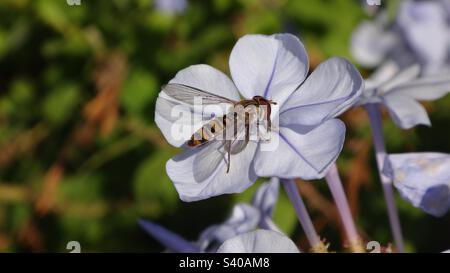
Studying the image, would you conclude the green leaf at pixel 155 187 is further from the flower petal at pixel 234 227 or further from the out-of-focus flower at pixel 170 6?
the flower petal at pixel 234 227

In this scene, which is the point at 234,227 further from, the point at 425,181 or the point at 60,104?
the point at 60,104

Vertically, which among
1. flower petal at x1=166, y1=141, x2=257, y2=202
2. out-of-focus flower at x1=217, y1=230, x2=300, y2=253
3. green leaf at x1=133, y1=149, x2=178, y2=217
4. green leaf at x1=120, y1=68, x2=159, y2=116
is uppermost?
flower petal at x1=166, y1=141, x2=257, y2=202

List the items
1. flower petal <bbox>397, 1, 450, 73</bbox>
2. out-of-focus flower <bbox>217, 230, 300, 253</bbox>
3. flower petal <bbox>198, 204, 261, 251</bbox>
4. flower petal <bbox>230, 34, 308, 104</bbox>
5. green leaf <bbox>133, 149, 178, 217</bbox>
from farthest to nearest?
flower petal <bbox>397, 1, 450, 73</bbox> → green leaf <bbox>133, 149, 178, 217</bbox> → flower petal <bbox>198, 204, 261, 251</bbox> → flower petal <bbox>230, 34, 308, 104</bbox> → out-of-focus flower <bbox>217, 230, 300, 253</bbox>

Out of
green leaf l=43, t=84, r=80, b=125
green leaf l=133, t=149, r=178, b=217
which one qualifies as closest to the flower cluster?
green leaf l=133, t=149, r=178, b=217

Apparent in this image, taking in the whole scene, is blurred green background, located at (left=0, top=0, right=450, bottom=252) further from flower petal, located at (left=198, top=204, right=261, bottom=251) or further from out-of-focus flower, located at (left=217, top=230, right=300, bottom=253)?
out-of-focus flower, located at (left=217, top=230, right=300, bottom=253)

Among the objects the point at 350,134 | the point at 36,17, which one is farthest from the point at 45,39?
Answer: the point at 350,134

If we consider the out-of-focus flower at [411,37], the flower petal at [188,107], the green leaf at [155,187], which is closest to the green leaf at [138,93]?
the green leaf at [155,187]
